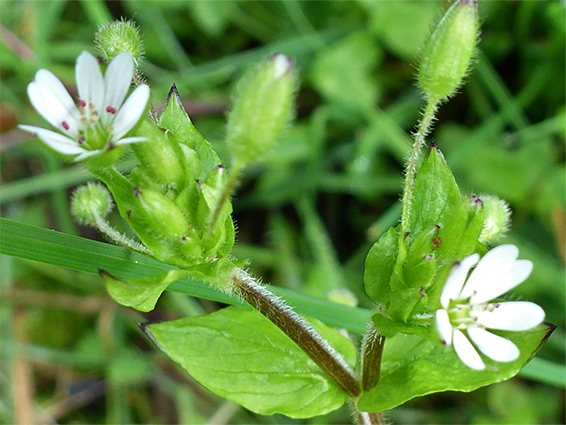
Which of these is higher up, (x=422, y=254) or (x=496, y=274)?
(x=422, y=254)

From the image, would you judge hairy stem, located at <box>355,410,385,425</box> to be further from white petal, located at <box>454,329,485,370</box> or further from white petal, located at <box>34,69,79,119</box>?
white petal, located at <box>34,69,79,119</box>


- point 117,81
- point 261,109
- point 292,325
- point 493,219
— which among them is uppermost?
point 117,81

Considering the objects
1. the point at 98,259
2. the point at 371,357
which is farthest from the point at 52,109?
the point at 371,357

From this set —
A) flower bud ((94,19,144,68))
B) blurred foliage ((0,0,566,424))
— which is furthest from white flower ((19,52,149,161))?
blurred foliage ((0,0,566,424))

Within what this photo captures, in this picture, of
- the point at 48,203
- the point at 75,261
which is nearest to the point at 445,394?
the point at 75,261

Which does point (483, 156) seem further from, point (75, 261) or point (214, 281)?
point (75, 261)

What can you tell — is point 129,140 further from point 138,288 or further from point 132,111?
point 138,288
